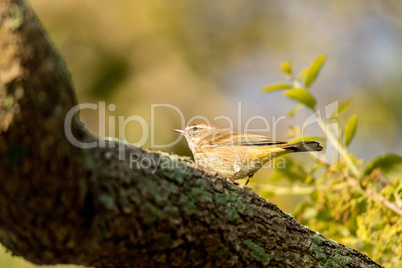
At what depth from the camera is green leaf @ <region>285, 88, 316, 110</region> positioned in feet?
11.9

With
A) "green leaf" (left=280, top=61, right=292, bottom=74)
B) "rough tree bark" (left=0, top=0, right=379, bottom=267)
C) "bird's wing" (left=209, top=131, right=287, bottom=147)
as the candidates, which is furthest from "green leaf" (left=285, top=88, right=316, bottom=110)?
"rough tree bark" (left=0, top=0, right=379, bottom=267)

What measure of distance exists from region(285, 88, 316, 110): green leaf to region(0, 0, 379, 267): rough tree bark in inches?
48.2

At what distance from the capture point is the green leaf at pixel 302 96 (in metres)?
3.63

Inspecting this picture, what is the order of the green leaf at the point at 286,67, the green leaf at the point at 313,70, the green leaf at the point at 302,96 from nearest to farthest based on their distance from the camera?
the green leaf at the point at 302,96, the green leaf at the point at 313,70, the green leaf at the point at 286,67

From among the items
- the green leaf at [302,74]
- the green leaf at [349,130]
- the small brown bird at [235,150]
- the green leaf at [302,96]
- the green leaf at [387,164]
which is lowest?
the small brown bird at [235,150]

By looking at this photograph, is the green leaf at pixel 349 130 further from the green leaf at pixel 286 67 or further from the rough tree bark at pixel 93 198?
the rough tree bark at pixel 93 198

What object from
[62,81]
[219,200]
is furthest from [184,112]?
[62,81]

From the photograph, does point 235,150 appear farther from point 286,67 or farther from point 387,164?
point 387,164

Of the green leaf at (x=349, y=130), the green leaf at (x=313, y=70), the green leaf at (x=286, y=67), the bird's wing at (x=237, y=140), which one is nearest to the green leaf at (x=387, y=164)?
the green leaf at (x=349, y=130)

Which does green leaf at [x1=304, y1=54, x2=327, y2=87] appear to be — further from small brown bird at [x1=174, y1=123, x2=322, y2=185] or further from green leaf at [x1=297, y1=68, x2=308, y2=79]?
small brown bird at [x1=174, y1=123, x2=322, y2=185]

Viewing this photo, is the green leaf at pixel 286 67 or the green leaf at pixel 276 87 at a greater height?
the green leaf at pixel 286 67

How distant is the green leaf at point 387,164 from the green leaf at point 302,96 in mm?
642

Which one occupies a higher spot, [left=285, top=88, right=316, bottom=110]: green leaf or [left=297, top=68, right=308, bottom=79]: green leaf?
[left=297, top=68, right=308, bottom=79]: green leaf

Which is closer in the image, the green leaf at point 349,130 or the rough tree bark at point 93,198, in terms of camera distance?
the rough tree bark at point 93,198
